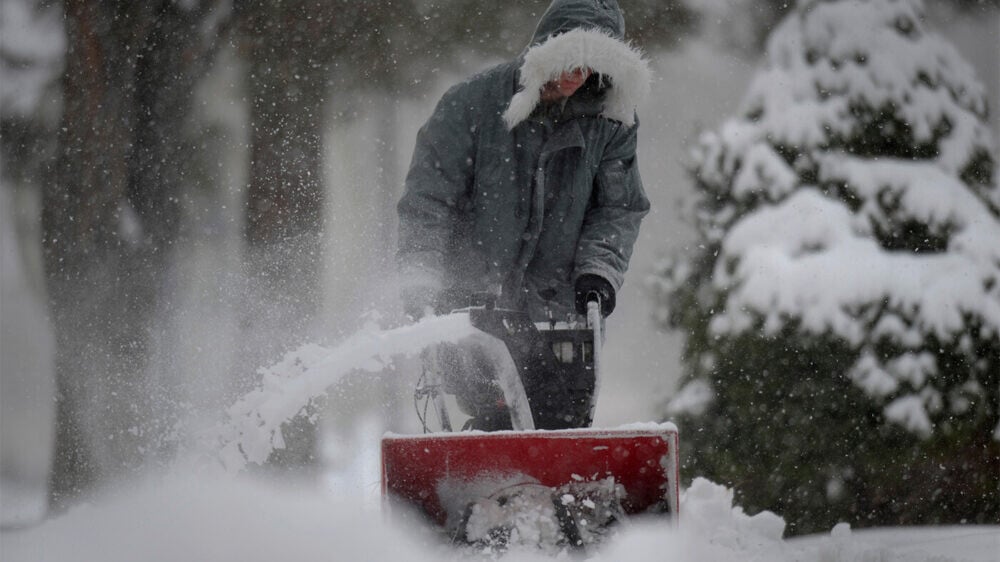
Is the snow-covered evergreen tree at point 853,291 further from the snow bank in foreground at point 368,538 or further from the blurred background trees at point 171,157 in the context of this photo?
the blurred background trees at point 171,157

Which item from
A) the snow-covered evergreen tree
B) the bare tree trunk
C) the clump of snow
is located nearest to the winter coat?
the snow-covered evergreen tree

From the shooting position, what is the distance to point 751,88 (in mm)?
6129

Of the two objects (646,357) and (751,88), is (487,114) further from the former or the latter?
(646,357)

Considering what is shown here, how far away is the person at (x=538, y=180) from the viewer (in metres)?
3.11

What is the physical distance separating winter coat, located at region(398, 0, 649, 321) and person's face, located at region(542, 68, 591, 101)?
0.16 ft

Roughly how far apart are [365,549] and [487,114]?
1.64m

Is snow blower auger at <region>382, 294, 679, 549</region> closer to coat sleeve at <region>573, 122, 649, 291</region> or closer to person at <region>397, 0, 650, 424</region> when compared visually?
person at <region>397, 0, 650, 424</region>

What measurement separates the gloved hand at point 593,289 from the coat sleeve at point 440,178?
518 mm

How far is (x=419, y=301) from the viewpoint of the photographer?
291 cm

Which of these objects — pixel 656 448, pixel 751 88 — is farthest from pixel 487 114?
pixel 751 88

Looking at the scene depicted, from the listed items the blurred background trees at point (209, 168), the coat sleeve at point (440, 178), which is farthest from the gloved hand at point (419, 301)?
the blurred background trees at point (209, 168)

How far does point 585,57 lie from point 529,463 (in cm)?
140

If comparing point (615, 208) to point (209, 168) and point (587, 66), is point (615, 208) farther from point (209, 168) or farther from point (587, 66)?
point (209, 168)

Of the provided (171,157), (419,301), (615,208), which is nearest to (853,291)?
(615,208)
